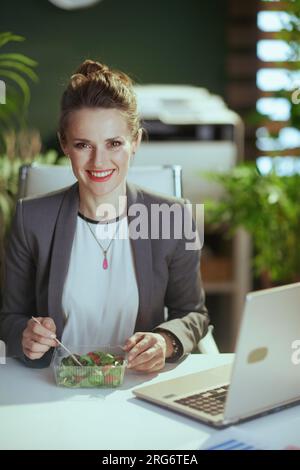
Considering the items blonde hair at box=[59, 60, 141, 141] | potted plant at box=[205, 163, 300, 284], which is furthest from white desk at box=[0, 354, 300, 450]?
potted plant at box=[205, 163, 300, 284]

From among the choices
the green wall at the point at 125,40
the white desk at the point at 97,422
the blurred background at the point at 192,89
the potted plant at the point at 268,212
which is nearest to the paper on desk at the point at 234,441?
the white desk at the point at 97,422

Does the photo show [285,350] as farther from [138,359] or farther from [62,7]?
[62,7]

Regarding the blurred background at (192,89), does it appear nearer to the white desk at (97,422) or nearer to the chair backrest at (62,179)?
the chair backrest at (62,179)

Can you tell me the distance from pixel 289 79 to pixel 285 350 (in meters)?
2.20

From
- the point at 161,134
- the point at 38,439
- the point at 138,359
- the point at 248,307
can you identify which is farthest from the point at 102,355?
the point at 161,134

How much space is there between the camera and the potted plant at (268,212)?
312cm

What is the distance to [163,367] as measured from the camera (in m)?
1.46

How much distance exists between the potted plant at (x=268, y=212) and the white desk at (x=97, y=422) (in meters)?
1.84

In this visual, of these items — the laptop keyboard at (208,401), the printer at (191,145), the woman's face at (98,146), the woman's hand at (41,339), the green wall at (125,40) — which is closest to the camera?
the laptop keyboard at (208,401)

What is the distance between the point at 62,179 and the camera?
1.90 m

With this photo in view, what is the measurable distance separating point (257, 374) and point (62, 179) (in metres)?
0.93

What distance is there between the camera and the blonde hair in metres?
1.64

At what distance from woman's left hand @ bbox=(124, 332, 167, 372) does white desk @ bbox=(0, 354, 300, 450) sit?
0.03 metres

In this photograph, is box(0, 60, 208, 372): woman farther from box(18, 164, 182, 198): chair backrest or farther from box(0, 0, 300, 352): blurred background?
box(0, 0, 300, 352): blurred background
